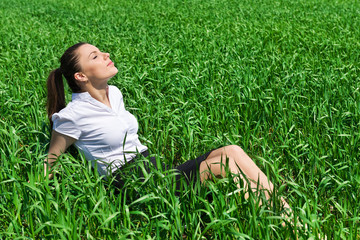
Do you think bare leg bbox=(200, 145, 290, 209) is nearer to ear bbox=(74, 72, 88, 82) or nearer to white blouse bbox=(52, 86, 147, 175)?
white blouse bbox=(52, 86, 147, 175)

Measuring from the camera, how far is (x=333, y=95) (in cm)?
415

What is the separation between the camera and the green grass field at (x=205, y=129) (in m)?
2.15

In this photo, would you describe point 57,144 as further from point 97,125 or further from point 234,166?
point 234,166

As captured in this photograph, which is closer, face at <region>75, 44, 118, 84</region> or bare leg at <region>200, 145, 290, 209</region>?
bare leg at <region>200, 145, 290, 209</region>

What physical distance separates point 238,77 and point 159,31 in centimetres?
444

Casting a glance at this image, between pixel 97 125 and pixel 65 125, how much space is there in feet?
0.69

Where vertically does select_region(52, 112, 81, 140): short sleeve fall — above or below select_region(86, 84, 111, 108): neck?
below

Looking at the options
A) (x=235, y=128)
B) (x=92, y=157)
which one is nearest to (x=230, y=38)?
(x=235, y=128)

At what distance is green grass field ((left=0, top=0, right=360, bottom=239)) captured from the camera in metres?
2.15

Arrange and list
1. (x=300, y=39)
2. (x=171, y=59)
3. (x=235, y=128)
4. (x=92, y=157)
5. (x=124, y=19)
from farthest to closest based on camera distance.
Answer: (x=124, y=19) < (x=300, y=39) < (x=171, y=59) < (x=235, y=128) < (x=92, y=157)

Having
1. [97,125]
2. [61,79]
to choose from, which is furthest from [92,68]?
[97,125]

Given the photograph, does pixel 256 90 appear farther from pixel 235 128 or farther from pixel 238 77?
pixel 235 128

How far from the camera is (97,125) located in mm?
2840

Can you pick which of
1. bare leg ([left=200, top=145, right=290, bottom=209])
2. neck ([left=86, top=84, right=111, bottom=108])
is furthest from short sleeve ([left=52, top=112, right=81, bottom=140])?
bare leg ([left=200, top=145, right=290, bottom=209])
